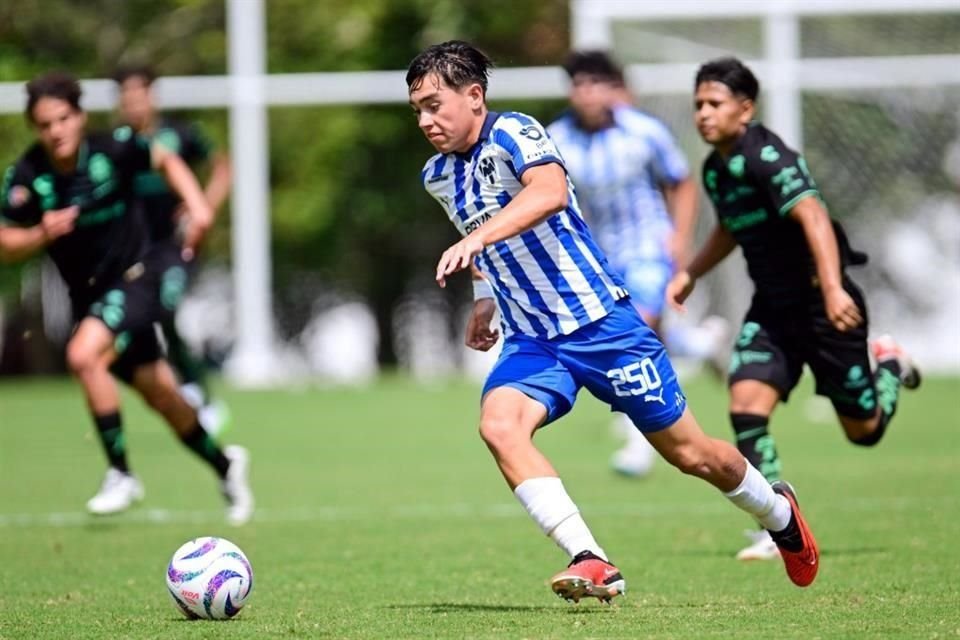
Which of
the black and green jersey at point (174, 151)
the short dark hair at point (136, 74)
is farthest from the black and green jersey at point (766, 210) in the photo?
the short dark hair at point (136, 74)

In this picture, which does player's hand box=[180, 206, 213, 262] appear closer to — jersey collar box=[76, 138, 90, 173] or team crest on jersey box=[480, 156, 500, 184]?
jersey collar box=[76, 138, 90, 173]

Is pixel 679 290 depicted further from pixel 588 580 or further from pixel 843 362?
pixel 588 580

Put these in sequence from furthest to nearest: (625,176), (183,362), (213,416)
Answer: (213,416) → (183,362) → (625,176)

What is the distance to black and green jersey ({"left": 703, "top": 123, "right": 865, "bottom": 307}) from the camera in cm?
785

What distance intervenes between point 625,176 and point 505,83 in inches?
425

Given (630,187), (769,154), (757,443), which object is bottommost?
(757,443)

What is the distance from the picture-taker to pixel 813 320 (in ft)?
26.7

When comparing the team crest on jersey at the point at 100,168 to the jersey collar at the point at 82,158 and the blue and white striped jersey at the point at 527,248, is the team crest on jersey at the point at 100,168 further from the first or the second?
the blue and white striped jersey at the point at 527,248

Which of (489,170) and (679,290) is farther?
(679,290)

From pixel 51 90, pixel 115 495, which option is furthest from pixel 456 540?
pixel 51 90

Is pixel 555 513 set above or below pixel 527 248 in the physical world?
below

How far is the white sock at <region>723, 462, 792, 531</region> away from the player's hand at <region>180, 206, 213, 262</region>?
4445mm

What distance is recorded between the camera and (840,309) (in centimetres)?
750

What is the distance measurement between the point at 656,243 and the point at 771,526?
5.40 m
